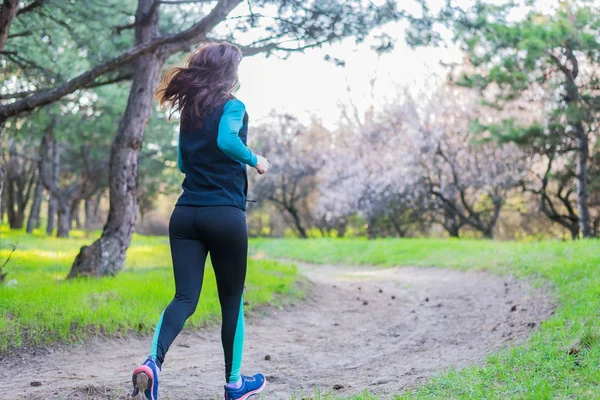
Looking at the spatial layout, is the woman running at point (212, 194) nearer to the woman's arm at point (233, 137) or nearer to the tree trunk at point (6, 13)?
the woman's arm at point (233, 137)

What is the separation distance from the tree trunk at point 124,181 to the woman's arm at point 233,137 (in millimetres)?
5283

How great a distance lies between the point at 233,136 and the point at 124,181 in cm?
541

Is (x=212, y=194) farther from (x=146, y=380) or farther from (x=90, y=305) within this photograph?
(x=90, y=305)

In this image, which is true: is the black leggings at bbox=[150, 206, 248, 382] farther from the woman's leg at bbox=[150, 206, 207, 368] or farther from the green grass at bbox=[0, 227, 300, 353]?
the green grass at bbox=[0, 227, 300, 353]

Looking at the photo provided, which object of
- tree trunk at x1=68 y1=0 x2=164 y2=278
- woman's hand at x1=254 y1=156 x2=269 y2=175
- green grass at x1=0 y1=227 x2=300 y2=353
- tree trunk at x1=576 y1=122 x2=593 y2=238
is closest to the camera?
woman's hand at x1=254 y1=156 x2=269 y2=175

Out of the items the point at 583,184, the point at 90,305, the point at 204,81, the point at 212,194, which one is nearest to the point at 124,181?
the point at 90,305

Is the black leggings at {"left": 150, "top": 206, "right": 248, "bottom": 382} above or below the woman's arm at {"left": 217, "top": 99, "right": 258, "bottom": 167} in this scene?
below

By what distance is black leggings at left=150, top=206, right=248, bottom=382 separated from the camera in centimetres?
293

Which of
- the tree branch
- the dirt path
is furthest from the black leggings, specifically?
the tree branch

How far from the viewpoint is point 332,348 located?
527 cm

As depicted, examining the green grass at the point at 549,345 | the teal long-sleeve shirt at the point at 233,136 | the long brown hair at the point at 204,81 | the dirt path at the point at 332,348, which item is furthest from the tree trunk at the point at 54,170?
the teal long-sleeve shirt at the point at 233,136

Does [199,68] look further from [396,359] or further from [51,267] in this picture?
[51,267]

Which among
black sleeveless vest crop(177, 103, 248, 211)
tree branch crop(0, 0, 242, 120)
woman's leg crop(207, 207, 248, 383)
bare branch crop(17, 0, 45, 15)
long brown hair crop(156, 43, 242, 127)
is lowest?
woman's leg crop(207, 207, 248, 383)

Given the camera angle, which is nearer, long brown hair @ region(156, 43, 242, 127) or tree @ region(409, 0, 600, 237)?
long brown hair @ region(156, 43, 242, 127)
